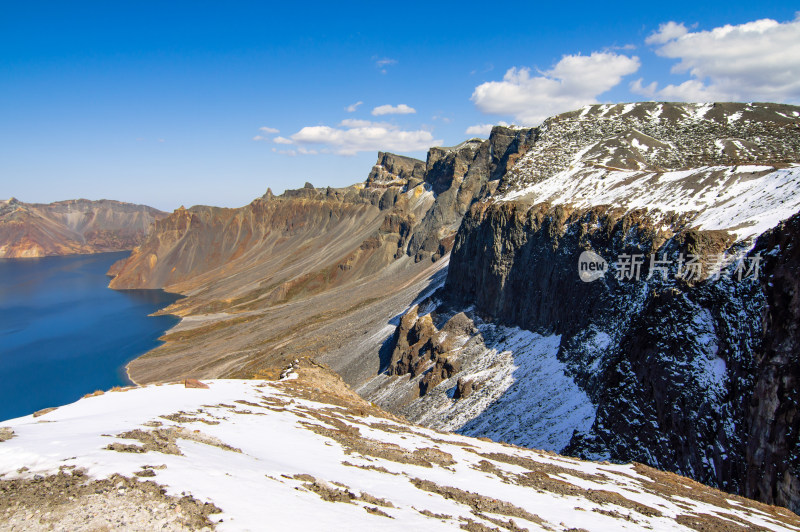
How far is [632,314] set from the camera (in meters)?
33.0

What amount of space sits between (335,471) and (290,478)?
180 centimetres

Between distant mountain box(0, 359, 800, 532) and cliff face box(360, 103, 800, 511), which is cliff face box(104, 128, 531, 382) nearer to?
distant mountain box(0, 359, 800, 532)

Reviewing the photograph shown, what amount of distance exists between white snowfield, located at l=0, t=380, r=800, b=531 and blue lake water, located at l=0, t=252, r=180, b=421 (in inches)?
2514

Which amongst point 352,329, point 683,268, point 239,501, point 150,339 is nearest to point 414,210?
point 352,329

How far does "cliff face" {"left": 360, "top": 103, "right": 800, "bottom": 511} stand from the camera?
2155 cm

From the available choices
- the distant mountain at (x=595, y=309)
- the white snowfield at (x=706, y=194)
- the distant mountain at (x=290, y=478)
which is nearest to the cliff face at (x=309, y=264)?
the distant mountain at (x=595, y=309)

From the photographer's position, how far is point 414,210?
136500 millimetres

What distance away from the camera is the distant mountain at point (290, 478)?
8.02 metres

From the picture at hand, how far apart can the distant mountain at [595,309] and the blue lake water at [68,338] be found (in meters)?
7.52

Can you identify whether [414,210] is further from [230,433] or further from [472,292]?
[230,433]

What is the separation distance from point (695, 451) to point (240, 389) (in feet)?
74.9

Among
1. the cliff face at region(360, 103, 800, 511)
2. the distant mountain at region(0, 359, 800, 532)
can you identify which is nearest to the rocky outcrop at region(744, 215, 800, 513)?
the cliff face at region(360, 103, 800, 511)

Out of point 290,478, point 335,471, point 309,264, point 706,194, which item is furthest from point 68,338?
point 706,194

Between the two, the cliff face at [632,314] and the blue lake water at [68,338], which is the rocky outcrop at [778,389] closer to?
the cliff face at [632,314]
